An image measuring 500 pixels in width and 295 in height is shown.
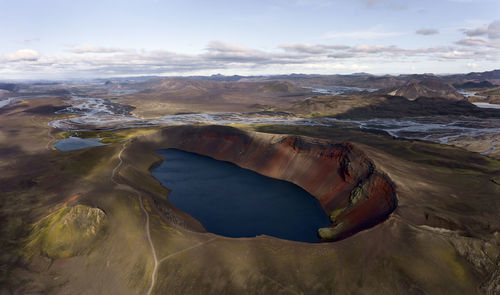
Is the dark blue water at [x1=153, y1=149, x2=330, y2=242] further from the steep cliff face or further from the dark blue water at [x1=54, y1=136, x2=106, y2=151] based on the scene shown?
the dark blue water at [x1=54, y1=136, x2=106, y2=151]

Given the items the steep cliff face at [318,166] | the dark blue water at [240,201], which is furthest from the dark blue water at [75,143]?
the dark blue water at [240,201]

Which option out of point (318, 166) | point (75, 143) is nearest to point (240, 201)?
point (318, 166)

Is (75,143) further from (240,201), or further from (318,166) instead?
(318,166)

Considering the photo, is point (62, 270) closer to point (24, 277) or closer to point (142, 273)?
point (24, 277)

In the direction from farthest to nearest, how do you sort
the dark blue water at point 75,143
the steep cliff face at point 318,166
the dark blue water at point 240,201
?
the dark blue water at point 75,143 < the dark blue water at point 240,201 < the steep cliff face at point 318,166

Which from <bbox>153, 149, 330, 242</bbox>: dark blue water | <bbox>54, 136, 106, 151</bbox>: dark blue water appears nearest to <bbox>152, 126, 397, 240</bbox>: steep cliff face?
<bbox>153, 149, 330, 242</bbox>: dark blue water

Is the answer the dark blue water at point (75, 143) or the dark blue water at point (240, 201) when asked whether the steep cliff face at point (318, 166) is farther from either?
the dark blue water at point (75, 143)

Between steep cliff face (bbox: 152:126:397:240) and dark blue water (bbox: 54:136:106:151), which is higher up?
steep cliff face (bbox: 152:126:397:240)
